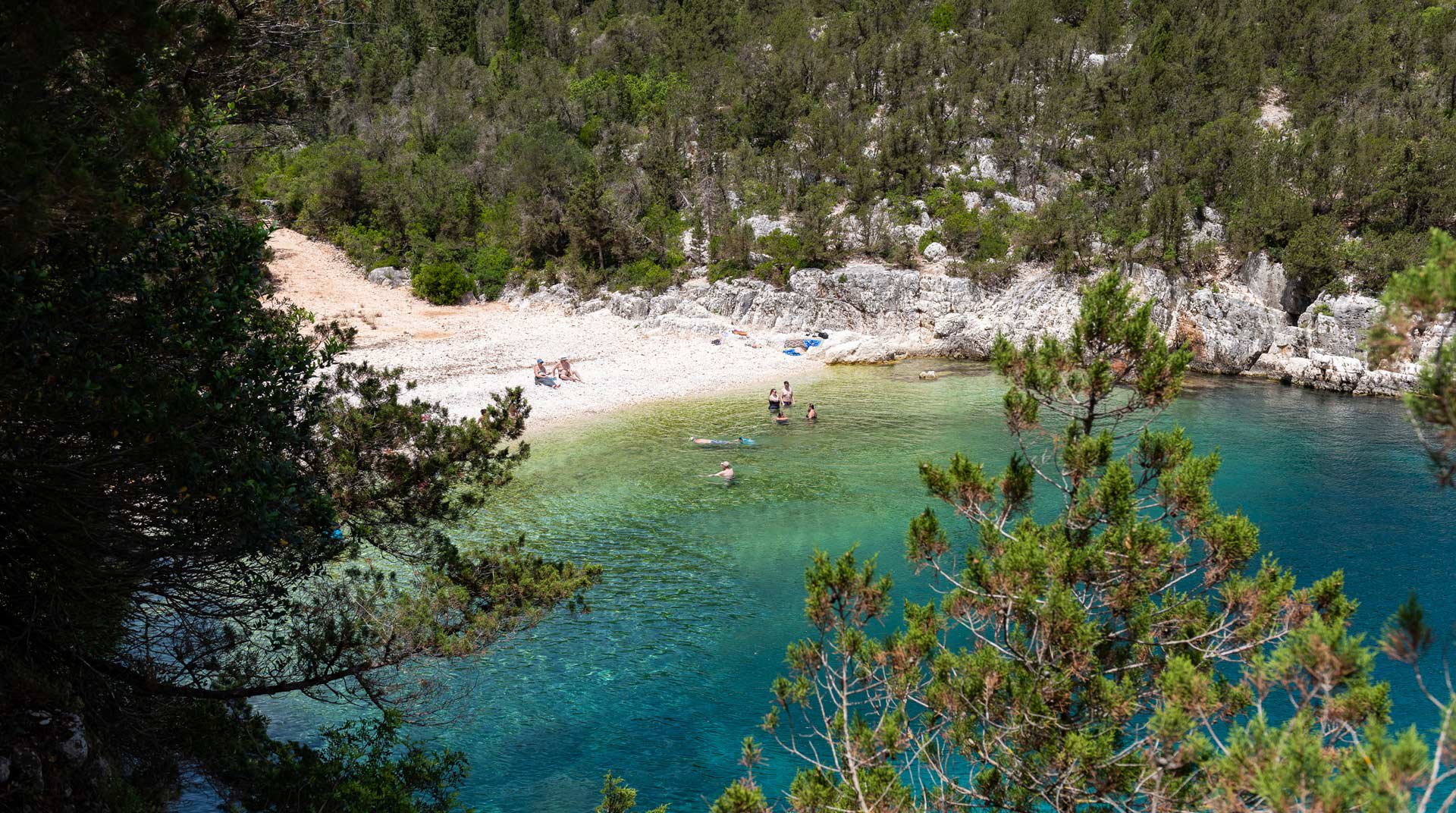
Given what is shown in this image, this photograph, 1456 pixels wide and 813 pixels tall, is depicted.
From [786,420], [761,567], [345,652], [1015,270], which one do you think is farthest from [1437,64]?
[345,652]

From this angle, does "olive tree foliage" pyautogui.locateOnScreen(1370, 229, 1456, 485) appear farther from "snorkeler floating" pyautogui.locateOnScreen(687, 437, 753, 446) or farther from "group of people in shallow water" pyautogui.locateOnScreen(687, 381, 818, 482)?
"snorkeler floating" pyautogui.locateOnScreen(687, 437, 753, 446)

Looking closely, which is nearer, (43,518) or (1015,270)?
(43,518)

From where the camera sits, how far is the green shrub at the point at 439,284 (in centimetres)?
4300

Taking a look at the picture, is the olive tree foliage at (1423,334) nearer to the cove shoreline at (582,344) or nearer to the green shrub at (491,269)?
the cove shoreline at (582,344)

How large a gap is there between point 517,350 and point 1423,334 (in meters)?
34.4

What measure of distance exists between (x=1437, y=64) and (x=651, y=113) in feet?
154

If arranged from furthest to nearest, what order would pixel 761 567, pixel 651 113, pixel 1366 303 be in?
pixel 651 113, pixel 1366 303, pixel 761 567

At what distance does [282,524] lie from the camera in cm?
744

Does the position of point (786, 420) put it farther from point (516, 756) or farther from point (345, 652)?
point (345, 652)

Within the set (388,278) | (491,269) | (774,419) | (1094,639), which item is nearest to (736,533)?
(774,419)

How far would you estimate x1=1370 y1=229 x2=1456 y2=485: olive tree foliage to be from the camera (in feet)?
14.2

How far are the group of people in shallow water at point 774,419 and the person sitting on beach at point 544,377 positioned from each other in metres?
7.48

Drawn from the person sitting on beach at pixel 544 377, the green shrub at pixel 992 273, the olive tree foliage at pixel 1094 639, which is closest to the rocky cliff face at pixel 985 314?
the green shrub at pixel 992 273

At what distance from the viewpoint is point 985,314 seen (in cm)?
3919
